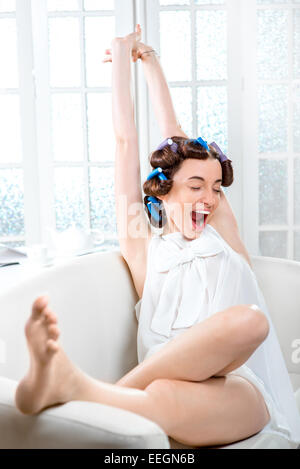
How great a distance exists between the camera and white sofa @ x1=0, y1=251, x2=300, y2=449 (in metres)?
1.08

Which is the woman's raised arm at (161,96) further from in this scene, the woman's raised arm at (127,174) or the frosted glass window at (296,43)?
the frosted glass window at (296,43)

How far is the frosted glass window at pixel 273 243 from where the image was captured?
3.61 metres

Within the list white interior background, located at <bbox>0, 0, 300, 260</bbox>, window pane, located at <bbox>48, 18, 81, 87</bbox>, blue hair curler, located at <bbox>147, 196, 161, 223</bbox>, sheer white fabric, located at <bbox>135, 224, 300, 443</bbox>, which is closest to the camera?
sheer white fabric, located at <bbox>135, 224, 300, 443</bbox>

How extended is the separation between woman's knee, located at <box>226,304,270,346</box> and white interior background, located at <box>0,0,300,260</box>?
2.07m

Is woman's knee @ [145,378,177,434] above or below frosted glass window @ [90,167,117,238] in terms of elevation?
below

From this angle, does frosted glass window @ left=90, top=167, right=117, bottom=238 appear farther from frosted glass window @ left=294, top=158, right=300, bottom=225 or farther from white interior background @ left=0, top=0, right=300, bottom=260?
frosted glass window @ left=294, top=158, right=300, bottom=225

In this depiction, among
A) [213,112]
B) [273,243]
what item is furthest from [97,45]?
[273,243]

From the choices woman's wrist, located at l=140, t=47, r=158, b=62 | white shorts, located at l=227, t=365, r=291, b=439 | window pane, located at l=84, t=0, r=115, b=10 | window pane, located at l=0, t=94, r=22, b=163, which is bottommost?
white shorts, located at l=227, t=365, r=291, b=439

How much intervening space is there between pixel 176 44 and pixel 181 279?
6.44ft

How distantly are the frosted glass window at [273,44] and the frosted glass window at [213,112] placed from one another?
258 mm

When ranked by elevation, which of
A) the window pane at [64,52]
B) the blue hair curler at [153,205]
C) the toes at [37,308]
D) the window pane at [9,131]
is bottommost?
the toes at [37,308]

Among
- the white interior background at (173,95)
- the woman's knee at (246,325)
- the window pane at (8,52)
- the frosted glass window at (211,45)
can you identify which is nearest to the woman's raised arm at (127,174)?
the woman's knee at (246,325)

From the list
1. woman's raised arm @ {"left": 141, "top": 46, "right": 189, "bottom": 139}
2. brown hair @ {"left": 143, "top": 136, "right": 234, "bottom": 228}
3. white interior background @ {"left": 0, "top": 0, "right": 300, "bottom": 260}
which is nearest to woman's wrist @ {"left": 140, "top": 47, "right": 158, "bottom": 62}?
woman's raised arm @ {"left": 141, "top": 46, "right": 189, "bottom": 139}

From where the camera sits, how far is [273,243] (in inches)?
142
